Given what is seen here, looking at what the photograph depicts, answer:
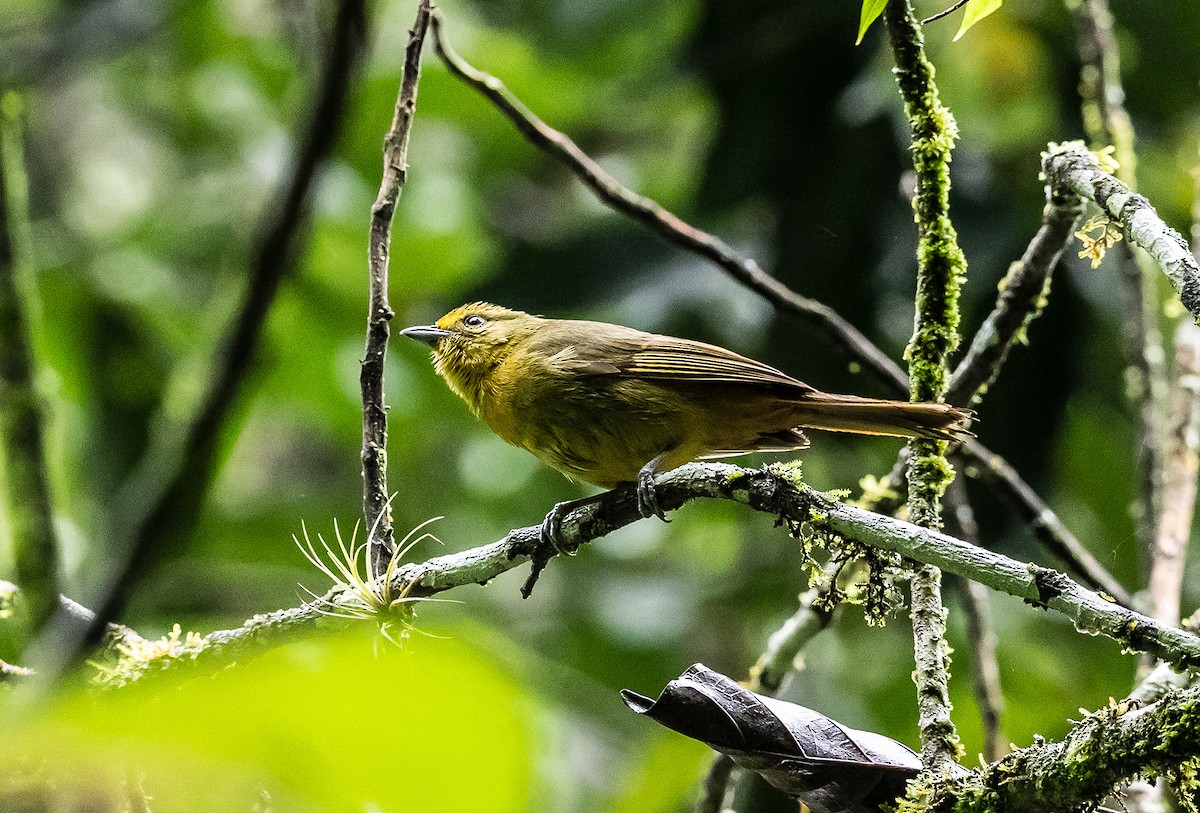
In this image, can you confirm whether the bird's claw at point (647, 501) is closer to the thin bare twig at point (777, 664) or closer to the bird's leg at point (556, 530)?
the bird's leg at point (556, 530)

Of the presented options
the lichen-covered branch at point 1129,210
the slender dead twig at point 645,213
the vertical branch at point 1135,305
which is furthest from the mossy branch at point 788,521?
the vertical branch at point 1135,305

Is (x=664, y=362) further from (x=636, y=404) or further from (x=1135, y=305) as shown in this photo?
(x=1135, y=305)

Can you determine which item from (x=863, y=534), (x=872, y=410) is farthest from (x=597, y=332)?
(x=863, y=534)

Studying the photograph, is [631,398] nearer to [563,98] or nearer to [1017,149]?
[1017,149]

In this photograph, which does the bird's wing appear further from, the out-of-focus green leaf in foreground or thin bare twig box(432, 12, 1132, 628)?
the out-of-focus green leaf in foreground

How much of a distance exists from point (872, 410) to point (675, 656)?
3186 mm

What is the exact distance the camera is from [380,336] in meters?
2.25

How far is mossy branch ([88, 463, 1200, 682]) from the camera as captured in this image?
4.67 feet

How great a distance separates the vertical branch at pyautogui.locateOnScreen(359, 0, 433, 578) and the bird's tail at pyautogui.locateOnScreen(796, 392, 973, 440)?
38.7 inches

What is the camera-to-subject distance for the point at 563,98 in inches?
226

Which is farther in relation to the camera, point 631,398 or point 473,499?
point 473,499

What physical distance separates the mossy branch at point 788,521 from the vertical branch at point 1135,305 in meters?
1.46

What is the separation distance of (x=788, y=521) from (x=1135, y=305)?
1.69 m

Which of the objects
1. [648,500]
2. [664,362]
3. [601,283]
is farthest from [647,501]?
[601,283]
